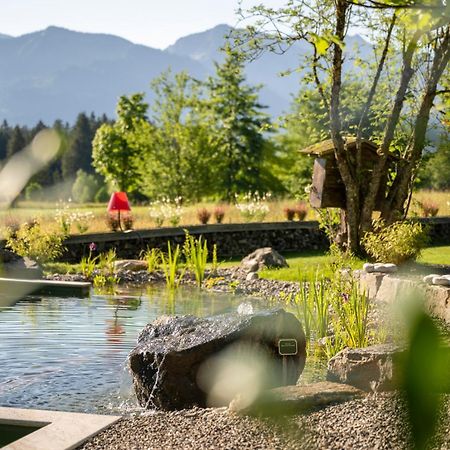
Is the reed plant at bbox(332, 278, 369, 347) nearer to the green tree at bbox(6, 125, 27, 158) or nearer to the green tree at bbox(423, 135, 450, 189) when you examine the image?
the green tree at bbox(423, 135, 450, 189)

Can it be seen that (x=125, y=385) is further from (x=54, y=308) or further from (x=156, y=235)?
(x=156, y=235)

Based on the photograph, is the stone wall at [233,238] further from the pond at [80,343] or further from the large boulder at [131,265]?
the pond at [80,343]

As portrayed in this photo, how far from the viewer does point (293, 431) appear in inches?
185

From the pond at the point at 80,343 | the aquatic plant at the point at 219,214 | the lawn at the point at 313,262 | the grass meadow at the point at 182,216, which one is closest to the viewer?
the pond at the point at 80,343

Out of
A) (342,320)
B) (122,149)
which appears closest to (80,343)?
(342,320)

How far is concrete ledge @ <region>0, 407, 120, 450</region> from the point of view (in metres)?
4.66

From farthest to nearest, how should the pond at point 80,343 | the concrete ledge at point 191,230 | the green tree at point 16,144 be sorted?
the green tree at point 16,144
the concrete ledge at point 191,230
the pond at point 80,343

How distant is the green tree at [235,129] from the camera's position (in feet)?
121

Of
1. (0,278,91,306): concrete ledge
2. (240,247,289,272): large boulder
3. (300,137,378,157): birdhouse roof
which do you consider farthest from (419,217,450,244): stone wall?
(0,278,91,306): concrete ledge

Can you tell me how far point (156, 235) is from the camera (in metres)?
18.0

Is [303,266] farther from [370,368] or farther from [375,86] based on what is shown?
[370,368]

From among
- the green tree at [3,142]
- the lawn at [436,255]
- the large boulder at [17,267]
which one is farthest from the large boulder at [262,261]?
the green tree at [3,142]

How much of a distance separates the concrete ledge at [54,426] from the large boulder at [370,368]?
1.62 metres

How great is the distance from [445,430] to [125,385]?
10.2ft
